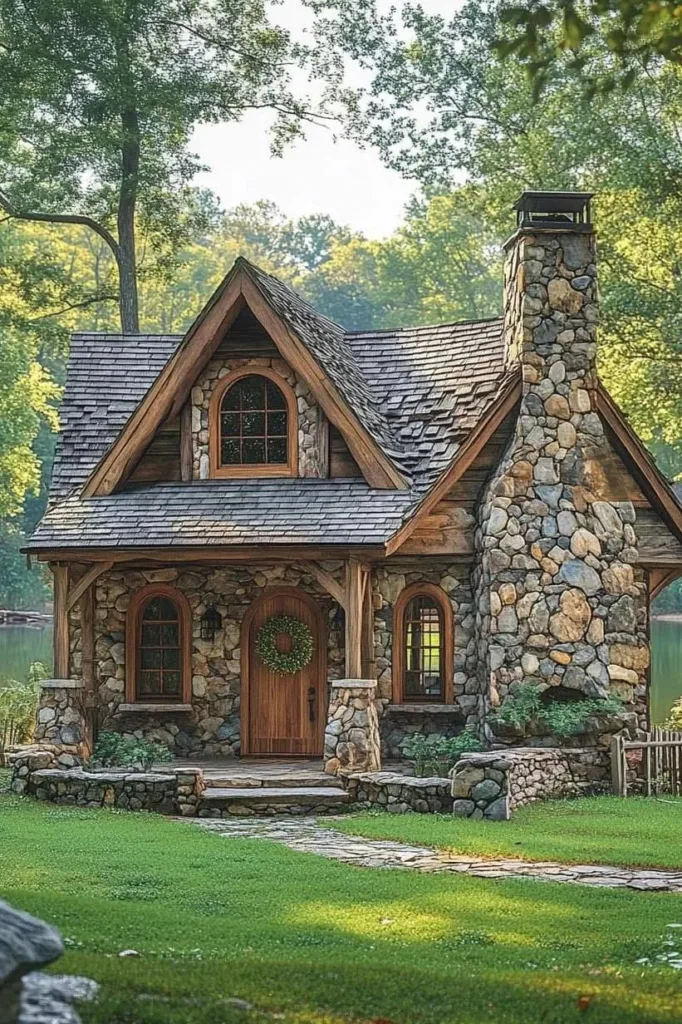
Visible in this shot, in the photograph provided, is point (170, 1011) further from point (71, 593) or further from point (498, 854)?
point (71, 593)

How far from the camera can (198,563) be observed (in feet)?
63.5

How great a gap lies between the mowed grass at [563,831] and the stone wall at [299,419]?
5.05 metres

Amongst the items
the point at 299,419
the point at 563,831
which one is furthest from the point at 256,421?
the point at 563,831

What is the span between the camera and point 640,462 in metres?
18.4

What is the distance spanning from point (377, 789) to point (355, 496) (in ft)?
12.4

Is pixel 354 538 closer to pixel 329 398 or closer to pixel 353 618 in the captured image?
pixel 353 618

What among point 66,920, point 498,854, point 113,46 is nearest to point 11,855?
point 66,920

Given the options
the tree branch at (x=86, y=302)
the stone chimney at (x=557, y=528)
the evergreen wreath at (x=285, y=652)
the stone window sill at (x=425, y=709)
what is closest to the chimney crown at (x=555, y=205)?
the stone chimney at (x=557, y=528)

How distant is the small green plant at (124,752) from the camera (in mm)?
17906

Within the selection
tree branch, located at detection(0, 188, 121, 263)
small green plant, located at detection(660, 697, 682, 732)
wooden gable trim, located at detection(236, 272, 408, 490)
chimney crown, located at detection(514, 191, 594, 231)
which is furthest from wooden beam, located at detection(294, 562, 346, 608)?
tree branch, located at detection(0, 188, 121, 263)

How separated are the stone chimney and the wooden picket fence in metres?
Answer: 0.69

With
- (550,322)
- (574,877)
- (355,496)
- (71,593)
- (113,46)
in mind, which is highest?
(113,46)

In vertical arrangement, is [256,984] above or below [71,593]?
below

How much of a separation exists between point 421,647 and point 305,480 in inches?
104
